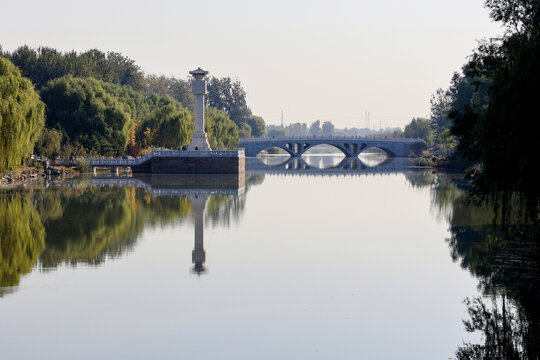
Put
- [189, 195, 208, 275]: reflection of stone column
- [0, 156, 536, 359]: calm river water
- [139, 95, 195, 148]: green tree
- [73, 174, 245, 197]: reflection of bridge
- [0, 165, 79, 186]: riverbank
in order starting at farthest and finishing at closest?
[139, 95, 195, 148]: green tree
[0, 165, 79, 186]: riverbank
[73, 174, 245, 197]: reflection of bridge
[189, 195, 208, 275]: reflection of stone column
[0, 156, 536, 359]: calm river water

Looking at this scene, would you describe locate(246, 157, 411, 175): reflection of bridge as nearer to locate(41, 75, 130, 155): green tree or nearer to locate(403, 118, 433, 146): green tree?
locate(41, 75, 130, 155): green tree

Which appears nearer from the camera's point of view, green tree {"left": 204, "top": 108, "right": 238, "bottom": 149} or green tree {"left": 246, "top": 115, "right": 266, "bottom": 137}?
green tree {"left": 204, "top": 108, "right": 238, "bottom": 149}

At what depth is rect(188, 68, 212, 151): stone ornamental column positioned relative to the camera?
230 feet

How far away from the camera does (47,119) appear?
76438 mm

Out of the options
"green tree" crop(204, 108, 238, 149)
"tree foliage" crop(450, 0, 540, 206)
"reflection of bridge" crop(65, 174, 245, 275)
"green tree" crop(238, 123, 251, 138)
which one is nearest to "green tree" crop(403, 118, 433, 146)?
"green tree" crop(238, 123, 251, 138)

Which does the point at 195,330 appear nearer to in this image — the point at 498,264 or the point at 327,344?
the point at 327,344

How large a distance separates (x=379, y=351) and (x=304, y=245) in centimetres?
1293

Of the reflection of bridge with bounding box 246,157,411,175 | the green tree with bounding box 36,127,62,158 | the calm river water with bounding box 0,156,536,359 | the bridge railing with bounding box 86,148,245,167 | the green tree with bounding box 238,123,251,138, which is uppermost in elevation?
the green tree with bounding box 238,123,251,138

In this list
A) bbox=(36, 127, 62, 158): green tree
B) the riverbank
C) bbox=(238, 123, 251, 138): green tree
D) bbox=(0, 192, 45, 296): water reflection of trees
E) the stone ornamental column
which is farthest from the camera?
bbox=(238, 123, 251, 138): green tree

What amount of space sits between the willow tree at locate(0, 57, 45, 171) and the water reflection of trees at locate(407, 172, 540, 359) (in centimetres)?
2482

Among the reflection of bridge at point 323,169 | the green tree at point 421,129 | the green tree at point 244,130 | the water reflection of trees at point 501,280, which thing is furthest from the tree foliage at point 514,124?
the green tree at point 244,130

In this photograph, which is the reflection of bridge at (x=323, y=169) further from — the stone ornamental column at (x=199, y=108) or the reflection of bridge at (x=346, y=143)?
the reflection of bridge at (x=346, y=143)

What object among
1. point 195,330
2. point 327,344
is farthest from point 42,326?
point 327,344

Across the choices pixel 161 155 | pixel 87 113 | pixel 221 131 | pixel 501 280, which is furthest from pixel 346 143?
pixel 501 280
